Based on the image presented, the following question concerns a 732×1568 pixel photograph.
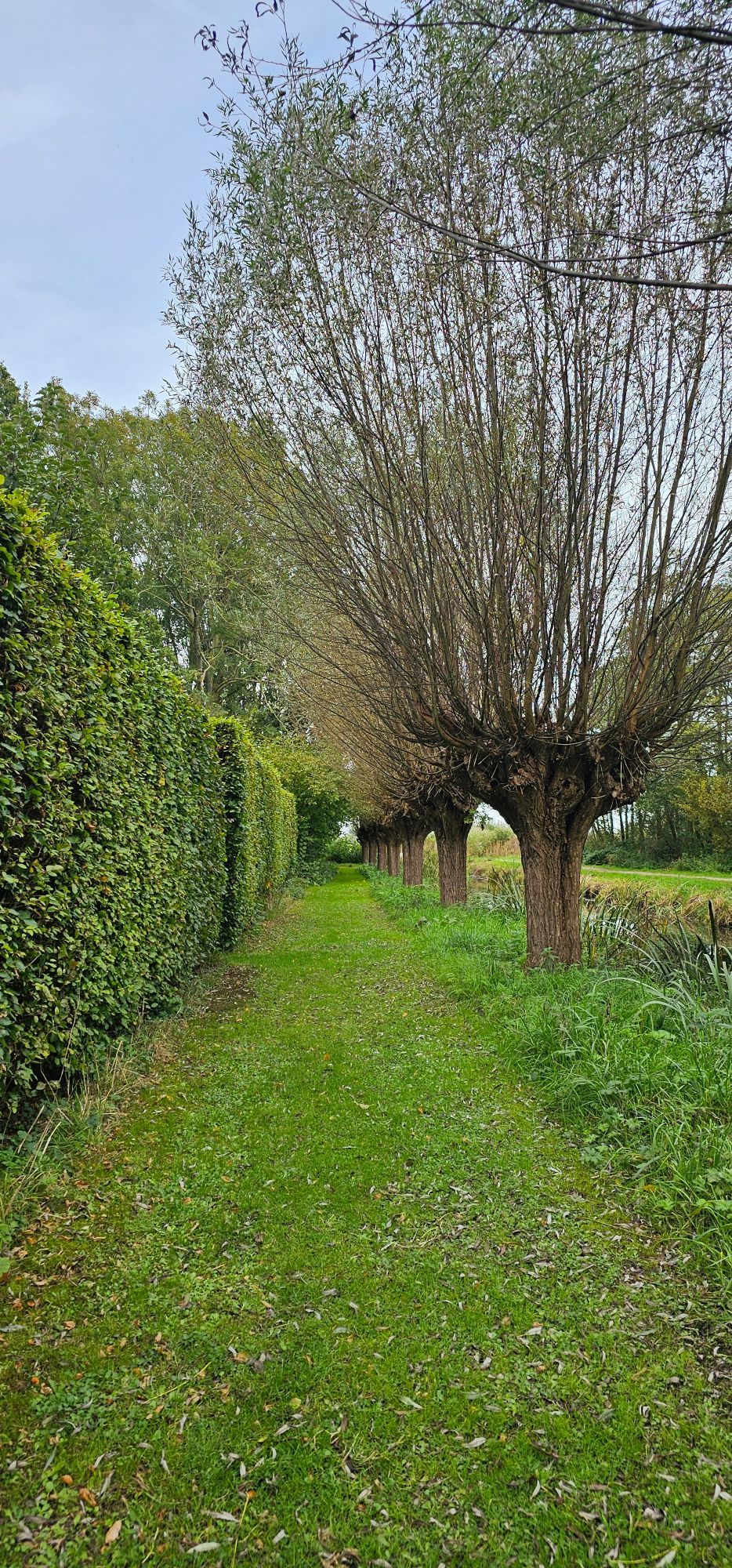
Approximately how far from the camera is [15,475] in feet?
32.3

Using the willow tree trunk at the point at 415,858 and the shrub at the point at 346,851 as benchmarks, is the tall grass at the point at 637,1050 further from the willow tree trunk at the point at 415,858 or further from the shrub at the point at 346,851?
the shrub at the point at 346,851

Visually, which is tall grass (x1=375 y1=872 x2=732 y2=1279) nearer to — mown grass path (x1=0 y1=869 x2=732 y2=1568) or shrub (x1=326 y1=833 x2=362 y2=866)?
mown grass path (x1=0 y1=869 x2=732 y2=1568)

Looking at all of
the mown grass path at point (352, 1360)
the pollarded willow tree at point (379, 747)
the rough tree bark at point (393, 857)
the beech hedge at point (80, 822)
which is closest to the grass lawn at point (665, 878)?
the rough tree bark at point (393, 857)

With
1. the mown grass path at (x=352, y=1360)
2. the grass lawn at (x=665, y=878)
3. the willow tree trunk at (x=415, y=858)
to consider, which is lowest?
the mown grass path at (x=352, y=1360)

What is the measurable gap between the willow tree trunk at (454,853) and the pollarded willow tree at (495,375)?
20.6ft

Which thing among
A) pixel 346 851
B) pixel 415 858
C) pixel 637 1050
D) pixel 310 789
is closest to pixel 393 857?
pixel 310 789

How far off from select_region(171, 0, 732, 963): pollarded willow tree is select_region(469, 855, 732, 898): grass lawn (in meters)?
8.21

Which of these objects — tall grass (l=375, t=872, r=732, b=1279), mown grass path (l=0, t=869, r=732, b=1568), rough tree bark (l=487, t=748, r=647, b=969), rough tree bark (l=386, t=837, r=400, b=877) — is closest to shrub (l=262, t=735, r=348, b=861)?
rough tree bark (l=386, t=837, r=400, b=877)

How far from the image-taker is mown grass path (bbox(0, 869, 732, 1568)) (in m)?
1.83

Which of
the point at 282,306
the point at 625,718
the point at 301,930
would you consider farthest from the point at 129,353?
the point at 301,930

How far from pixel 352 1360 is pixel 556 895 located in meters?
4.68

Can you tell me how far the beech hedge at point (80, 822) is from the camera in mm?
3424

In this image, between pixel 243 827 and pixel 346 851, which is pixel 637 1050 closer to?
pixel 243 827

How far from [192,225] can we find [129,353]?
2750mm
